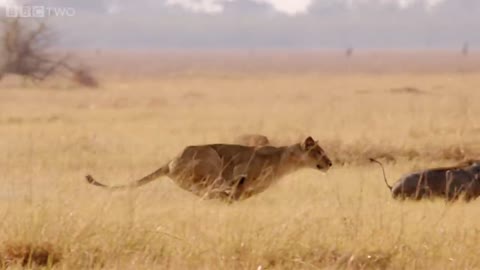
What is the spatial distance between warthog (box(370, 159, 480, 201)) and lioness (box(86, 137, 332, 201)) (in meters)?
1.24

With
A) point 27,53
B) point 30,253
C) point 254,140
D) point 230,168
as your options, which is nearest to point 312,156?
point 230,168

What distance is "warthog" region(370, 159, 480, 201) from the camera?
40.5 feet

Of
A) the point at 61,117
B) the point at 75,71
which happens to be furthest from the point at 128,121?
the point at 75,71

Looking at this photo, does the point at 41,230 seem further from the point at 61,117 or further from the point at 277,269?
the point at 61,117

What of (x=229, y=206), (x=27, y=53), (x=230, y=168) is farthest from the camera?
(x=27, y=53)

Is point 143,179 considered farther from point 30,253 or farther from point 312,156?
point 30,253

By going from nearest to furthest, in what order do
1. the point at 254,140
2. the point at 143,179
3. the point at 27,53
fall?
the point at 143,179
the point at 254,140
the point at 27,53

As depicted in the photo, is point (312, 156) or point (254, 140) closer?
point (312, 156)

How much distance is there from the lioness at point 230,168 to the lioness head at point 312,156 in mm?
75

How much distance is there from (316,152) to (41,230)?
5.36m

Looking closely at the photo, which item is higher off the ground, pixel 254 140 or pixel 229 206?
pixel 254 140

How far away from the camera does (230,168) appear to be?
12750mm

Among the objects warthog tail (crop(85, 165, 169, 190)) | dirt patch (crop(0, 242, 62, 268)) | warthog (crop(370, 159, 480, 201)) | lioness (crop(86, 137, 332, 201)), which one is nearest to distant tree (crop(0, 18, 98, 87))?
lioness (crop(86, 137, 332, 201))

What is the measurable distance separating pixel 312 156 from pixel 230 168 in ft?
3.35
